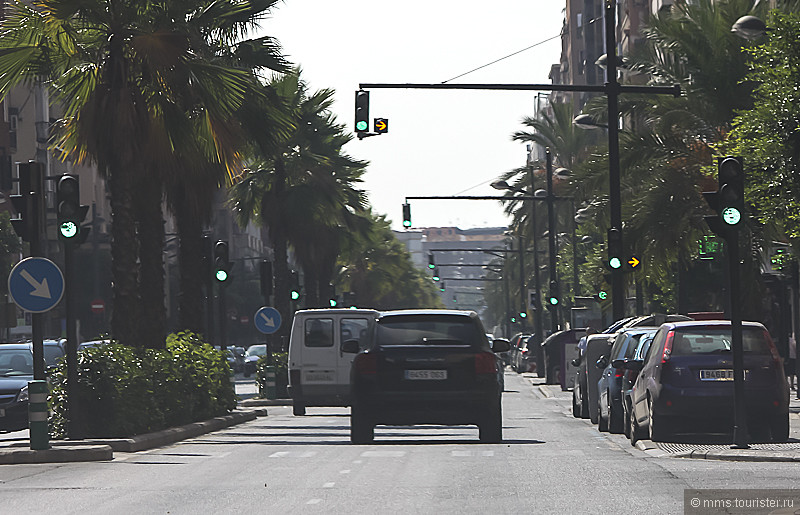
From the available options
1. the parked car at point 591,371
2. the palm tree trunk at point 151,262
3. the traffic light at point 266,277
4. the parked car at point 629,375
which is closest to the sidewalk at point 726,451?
the parked car at point 629,375

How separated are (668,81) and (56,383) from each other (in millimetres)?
19180

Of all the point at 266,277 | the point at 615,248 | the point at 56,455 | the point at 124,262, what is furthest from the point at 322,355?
the point at 56,455

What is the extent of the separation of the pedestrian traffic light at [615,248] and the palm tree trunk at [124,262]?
12.6 meters

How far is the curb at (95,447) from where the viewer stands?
18.0 meters

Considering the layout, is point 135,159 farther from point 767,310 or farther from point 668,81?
point 767,310

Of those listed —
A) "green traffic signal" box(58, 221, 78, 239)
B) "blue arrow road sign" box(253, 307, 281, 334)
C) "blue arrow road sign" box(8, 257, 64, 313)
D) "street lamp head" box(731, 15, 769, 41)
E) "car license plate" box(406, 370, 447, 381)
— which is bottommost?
"car license plate" box(406, 370, 447, 381)

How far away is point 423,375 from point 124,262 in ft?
18.9

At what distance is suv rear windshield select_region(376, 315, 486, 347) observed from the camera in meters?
20.6

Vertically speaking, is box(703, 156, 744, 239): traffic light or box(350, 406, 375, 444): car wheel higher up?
box(703, 156, 744, 239): traffic light

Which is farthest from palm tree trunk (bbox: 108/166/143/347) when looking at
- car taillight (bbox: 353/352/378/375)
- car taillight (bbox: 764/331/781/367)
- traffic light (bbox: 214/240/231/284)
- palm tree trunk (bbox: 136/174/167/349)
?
traffic light (bbox: 214/240/231/284)

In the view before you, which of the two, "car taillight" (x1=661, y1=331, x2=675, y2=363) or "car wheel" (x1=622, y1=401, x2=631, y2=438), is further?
"car wheel" (x1=622, y1=401, x2=631, y2=438)

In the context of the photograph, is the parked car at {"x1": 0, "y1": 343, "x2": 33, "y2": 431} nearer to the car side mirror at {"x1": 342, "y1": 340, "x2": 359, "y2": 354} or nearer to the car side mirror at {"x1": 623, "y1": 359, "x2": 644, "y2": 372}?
the car side mirror at {"x1": 342, "y1": 340, "x2": 359, "y2": 354}

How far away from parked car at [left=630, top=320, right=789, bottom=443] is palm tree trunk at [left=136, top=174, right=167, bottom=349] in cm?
873

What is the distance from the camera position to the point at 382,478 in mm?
14914
